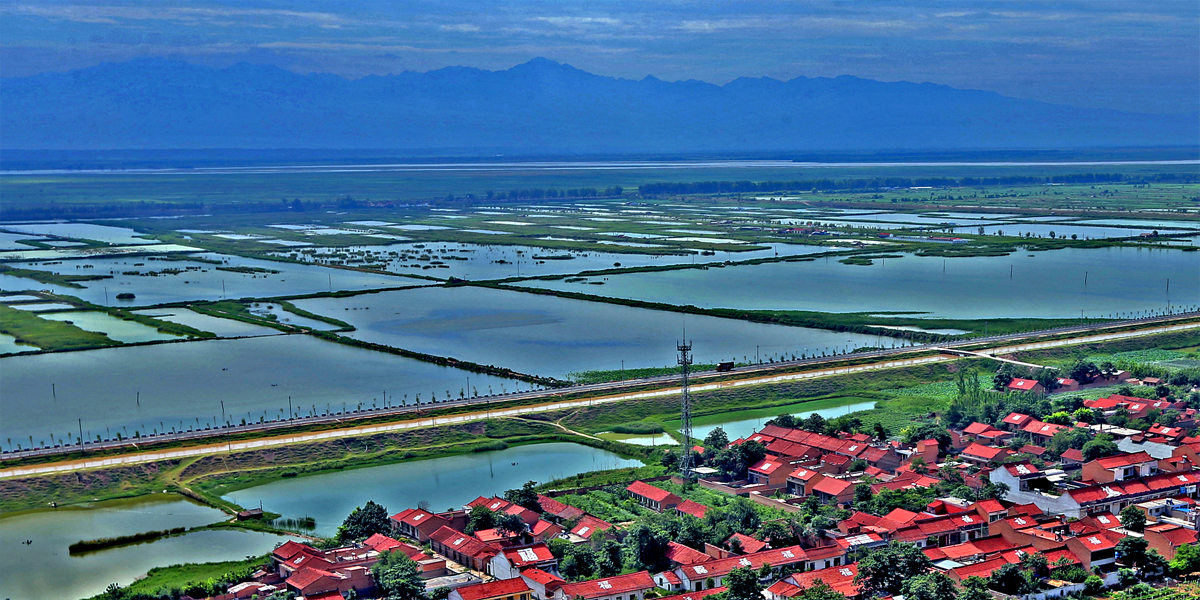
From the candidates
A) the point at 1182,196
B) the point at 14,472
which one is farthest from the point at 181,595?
the point at 1182,196

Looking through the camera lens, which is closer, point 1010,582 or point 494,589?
point 1010,582

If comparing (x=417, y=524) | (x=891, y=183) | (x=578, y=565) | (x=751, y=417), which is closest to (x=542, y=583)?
(x=578, y=565)

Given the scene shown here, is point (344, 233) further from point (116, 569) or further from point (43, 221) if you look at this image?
point (116, 569)

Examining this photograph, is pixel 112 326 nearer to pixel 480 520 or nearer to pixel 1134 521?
pixel 480 520

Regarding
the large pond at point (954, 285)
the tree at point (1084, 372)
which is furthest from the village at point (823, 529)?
the large pond at point (954, 285)

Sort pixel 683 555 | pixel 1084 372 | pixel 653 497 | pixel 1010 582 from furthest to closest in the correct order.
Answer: pixel 1084 372 → pixel 653 497 → pixel 683 555 → pixel 1010 582

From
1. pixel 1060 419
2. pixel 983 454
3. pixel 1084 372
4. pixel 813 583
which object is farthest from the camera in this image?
pixel 1084 372
